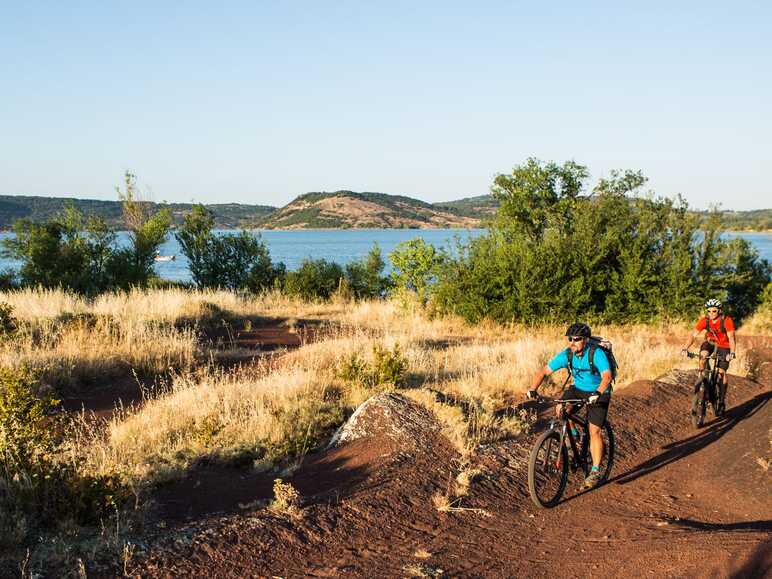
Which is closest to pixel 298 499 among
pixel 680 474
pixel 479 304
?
pixel 680 474

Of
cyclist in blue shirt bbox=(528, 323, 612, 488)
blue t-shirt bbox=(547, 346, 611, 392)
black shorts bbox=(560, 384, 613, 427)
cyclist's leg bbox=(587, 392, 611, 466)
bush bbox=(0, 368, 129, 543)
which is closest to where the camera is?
bush bbox=(0, 368, 129, 543)

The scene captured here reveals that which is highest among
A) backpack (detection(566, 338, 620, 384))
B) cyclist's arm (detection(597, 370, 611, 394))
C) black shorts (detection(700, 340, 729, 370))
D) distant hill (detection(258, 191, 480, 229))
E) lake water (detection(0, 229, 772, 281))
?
distant hill (detection(258, 191, 480, 229))

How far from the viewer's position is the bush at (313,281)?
96.3ft

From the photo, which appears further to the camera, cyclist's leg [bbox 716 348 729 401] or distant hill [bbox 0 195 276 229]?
distant hill [bbox 0 195 276 229]

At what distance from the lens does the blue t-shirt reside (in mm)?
7379

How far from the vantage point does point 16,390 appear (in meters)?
6.75

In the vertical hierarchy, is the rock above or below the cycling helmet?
below

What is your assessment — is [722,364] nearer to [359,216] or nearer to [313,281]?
[313,281]

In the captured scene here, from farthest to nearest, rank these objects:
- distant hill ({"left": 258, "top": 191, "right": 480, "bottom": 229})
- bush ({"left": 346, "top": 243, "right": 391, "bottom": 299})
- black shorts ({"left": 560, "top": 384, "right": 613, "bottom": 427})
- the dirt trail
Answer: distant hill ({"left": 258, "top": 191, "right": 480, "bottom": 229}) < bush ({"left": 346, "top": 243, "right": 391, "bottom": 299}) < black shorts ({"left": 560, "top": 384, "right": 613, "bottom": 427}) < the dirt trail

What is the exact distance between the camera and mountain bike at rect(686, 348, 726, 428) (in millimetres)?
11070

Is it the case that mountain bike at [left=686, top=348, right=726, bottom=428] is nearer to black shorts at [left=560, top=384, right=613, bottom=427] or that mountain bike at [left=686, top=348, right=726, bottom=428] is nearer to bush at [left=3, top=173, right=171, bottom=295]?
black shorts at [left=560, top=384, right=613, bottom=427]

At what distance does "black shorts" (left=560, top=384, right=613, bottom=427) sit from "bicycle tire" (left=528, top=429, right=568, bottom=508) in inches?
17.9

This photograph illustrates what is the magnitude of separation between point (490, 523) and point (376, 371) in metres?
5.05

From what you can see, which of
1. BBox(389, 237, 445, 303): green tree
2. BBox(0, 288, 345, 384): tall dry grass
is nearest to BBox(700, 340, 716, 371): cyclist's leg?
BBox(0, 288, 345, 384): tall dry grass
